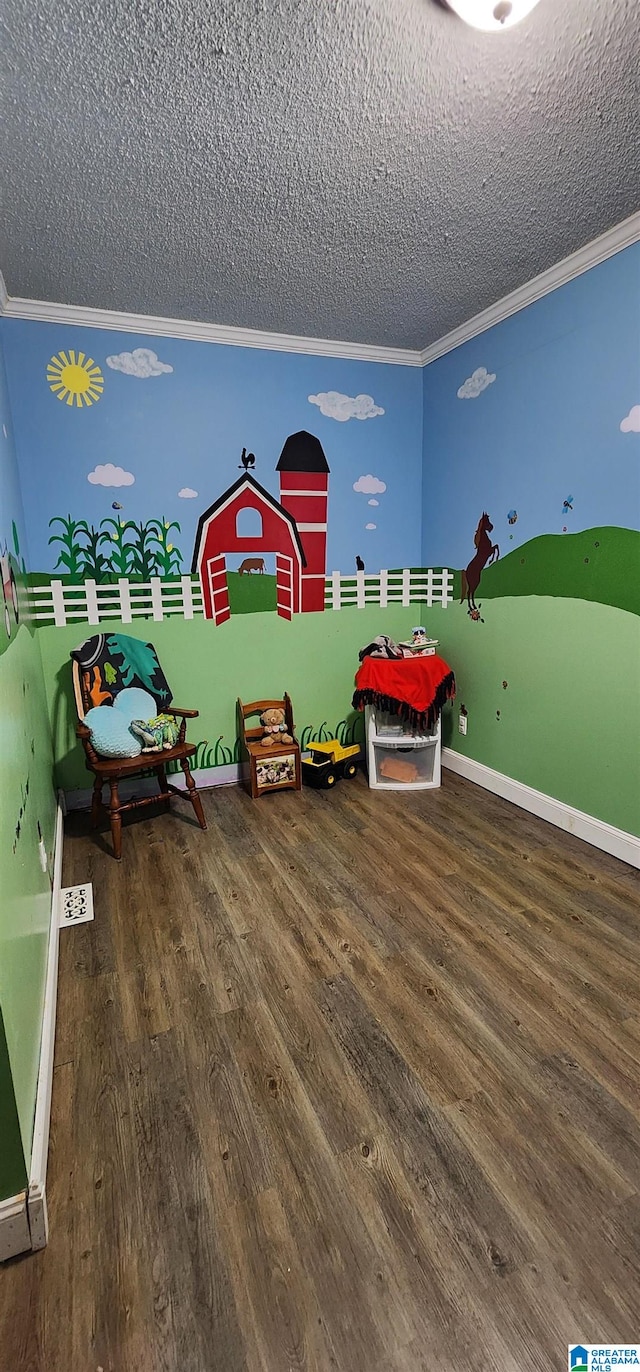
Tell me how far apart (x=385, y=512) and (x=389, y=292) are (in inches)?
48.2

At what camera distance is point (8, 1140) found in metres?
1.18

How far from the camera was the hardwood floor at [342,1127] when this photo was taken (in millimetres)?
1103

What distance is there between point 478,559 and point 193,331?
6.33ft

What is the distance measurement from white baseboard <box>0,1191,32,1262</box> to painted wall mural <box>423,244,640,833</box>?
95.1 inches

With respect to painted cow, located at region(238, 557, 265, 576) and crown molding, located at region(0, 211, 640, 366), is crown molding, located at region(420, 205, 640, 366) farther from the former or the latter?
painted cow, located at region(238, 557, 265, 576)

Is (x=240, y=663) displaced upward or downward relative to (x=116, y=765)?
upward

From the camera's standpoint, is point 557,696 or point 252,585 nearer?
point 557,696

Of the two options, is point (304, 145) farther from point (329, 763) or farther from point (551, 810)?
point (551, 810)

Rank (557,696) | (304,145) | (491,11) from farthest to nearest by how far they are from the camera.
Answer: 1. (557,696)
2. (304,145)
3. (491,11)

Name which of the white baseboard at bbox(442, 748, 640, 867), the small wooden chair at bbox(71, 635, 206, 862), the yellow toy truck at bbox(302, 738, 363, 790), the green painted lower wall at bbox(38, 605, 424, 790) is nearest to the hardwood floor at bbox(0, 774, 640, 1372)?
the white baseboard at bbox(442, 748, 640, 867)

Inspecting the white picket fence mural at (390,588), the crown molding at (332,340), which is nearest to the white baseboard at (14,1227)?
the white picket fence mural at (390,588)

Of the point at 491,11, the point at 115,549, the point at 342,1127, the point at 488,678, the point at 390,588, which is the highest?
the point at 491,11

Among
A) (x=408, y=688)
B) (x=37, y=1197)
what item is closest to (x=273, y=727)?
(x=408, y=688)

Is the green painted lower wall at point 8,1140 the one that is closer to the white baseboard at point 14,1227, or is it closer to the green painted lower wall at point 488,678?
the white baseboard at point 14,1227
